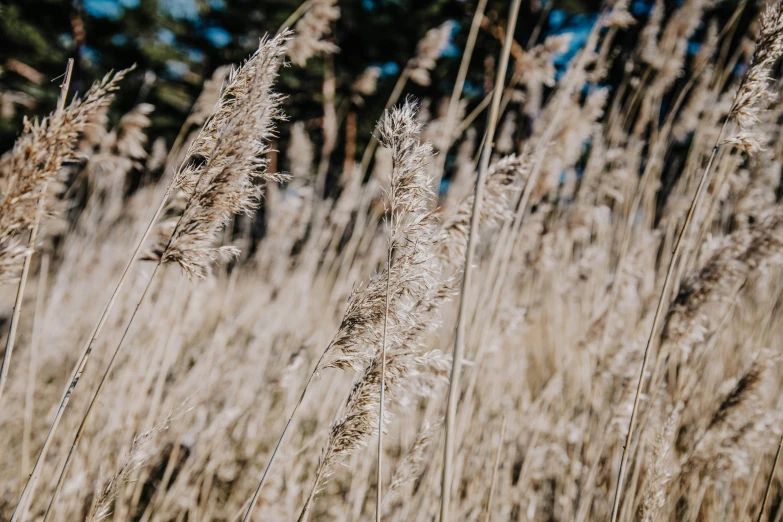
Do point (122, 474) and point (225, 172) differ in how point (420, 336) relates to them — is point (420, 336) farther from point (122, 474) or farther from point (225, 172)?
point (122, 474)

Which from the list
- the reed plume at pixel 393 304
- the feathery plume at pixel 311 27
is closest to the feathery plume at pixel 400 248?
the reed plume at pixel 393 304

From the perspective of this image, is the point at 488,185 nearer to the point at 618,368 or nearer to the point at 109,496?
the point at 618,368

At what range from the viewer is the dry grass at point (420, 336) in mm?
913

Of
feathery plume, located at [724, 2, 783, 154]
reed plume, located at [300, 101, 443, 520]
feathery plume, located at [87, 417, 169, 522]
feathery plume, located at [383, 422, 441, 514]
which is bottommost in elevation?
feathery plume, located at [87, 417, 169, 522]

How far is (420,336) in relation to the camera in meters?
0.99

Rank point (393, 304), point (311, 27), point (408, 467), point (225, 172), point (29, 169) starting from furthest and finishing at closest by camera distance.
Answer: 1. point (311, 27)
2. point (408, 467)
3. point (393, 304)
4. point (225, 172)
5. point (29, 169)

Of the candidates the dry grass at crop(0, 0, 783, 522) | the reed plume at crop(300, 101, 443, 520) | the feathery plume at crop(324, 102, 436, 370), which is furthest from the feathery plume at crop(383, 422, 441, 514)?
the feathery plume at crop(324, 102, 436, 370)

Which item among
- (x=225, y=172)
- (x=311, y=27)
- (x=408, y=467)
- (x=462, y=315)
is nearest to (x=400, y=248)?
(x=462, y=315)

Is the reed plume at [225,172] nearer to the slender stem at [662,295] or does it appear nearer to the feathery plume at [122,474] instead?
the feathery plume at [122,474]

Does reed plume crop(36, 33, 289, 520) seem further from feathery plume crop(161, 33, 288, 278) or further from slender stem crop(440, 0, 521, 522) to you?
slender stem crop(440, 0, 521, 522)

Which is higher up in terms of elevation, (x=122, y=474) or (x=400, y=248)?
(x=400, y=248)

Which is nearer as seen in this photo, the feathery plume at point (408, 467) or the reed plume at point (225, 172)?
the reed plume at point (225, 172)

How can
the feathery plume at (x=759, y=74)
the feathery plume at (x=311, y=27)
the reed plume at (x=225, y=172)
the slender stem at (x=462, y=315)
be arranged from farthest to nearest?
the feathery plume at (x=311, y=27) → the feathery plume at (x=759, y=74) → the reed plume at (x=225, y=172) → the slender stem at (x=462, y=315)

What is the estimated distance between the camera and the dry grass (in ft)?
3.00
